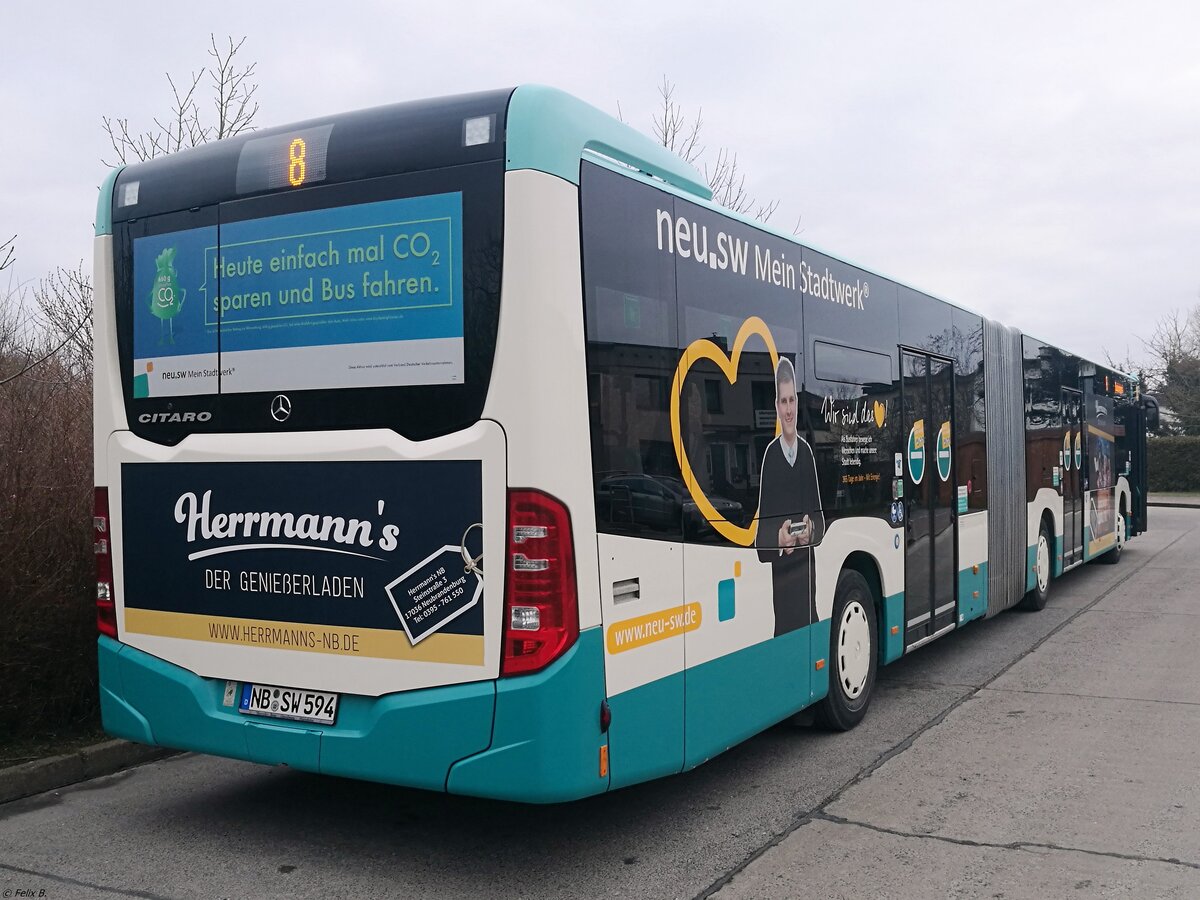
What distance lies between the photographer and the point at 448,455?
4.27 m

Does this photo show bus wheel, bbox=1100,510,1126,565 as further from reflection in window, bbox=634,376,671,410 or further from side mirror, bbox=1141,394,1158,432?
reflection in window, bbox=634,376,671,410

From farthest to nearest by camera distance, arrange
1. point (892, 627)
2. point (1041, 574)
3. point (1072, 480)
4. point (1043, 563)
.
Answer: point (1072, 480) → point (1043, 563) → point (1041, 574) → point (892, 627)

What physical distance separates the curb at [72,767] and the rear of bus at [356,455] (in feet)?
3.02

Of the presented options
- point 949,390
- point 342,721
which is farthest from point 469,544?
point 949,390

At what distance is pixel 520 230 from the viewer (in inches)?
164

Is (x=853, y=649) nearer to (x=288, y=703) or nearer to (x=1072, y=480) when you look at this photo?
(x=288, y=703)

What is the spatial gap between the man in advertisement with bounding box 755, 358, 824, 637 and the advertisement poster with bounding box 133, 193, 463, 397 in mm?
2063

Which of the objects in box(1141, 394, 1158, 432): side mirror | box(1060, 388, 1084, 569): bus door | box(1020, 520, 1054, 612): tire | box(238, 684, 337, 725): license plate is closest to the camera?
box(238, 684, 337, 725): license plate

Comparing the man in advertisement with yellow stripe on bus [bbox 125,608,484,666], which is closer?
yellow stripe on bus [bbox 125,608,484,666]

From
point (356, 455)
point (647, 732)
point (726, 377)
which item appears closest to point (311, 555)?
point (356, 455)

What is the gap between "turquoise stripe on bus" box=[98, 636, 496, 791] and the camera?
4258mm

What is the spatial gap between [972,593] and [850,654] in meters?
2.91

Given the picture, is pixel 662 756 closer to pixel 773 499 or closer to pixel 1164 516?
pixel 773 499

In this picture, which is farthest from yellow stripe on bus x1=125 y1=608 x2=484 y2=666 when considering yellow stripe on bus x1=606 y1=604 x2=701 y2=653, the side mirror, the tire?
the side mirror
